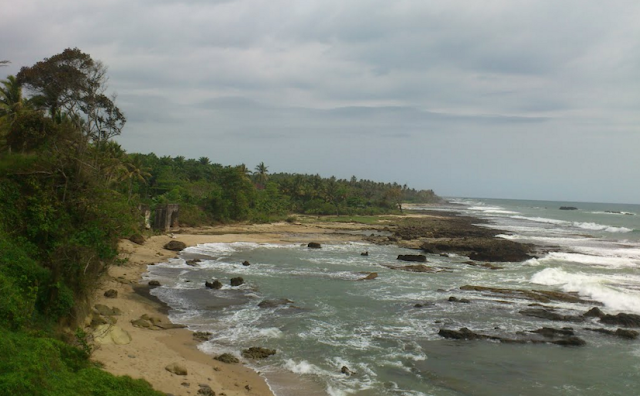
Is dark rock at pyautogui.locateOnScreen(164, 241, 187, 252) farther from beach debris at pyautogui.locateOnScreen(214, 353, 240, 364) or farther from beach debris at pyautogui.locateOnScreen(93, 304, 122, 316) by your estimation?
beach debris at pyautogui.locateOnScreen(214, 353, 240, 364)

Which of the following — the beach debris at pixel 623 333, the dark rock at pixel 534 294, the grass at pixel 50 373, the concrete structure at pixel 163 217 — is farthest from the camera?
the concrete structure at pixel 163 217

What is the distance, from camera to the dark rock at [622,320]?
744 inches

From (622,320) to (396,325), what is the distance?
970 centimetres

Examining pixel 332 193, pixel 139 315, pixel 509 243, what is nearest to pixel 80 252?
pixel 139 315

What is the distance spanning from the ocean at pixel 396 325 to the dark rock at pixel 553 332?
1.82 feet

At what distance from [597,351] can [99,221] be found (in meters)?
17.5

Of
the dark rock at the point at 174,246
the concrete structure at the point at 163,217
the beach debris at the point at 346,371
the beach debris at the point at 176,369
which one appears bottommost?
the beach debris at the point at 346,371

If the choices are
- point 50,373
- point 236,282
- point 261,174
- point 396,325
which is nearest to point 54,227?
point 50,373

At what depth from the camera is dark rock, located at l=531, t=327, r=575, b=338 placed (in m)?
17.0

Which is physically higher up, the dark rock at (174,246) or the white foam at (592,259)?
the dark rock at (174,246)

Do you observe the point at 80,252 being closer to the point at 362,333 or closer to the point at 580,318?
the point at 362,333

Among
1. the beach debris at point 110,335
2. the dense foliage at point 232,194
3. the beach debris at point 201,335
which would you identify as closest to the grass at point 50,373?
the beach debris at point 110,335

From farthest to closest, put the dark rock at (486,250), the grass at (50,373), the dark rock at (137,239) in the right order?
the dark rock at (486,250)
the dark rock at (137,239)
the grass at (50,373)

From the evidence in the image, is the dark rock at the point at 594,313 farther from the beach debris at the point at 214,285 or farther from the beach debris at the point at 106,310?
the beach debris at the point at 106,310
